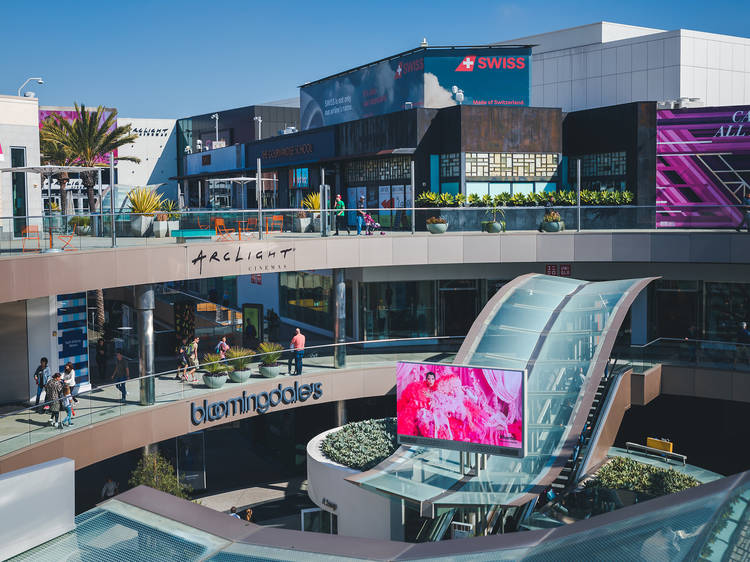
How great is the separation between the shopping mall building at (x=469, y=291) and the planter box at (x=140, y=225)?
537 mm

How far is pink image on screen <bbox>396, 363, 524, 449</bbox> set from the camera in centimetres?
2041

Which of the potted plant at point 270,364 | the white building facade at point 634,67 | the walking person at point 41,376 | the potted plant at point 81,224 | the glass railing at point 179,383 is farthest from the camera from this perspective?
the white building facade at point 634,67

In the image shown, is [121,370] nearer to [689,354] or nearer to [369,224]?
[369,224]

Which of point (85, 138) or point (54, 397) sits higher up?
point (85, 138)

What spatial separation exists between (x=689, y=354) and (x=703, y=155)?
10.2 metres

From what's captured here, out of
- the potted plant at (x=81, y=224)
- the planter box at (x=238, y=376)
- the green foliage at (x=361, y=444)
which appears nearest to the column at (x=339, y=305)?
the planter box at (x=238, y=376)

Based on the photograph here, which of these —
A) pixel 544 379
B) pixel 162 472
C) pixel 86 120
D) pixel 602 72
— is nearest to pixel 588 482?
pixel 544 379

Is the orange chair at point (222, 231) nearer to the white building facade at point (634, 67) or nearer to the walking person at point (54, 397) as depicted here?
the walking person at point (54, 397)

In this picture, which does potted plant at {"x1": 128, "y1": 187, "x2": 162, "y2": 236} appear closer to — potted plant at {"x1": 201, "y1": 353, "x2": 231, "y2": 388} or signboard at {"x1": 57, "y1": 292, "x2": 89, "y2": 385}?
signboard at {"x1": 57, "y1": 292, "x2": 89, "y2": 385}

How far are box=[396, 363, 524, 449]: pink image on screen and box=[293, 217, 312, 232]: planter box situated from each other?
8.02 metres

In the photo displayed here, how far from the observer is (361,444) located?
23.1m

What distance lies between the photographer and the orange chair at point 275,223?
27.3 metres

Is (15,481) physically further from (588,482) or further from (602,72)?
(602,72)

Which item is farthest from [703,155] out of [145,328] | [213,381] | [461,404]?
[145,328]
